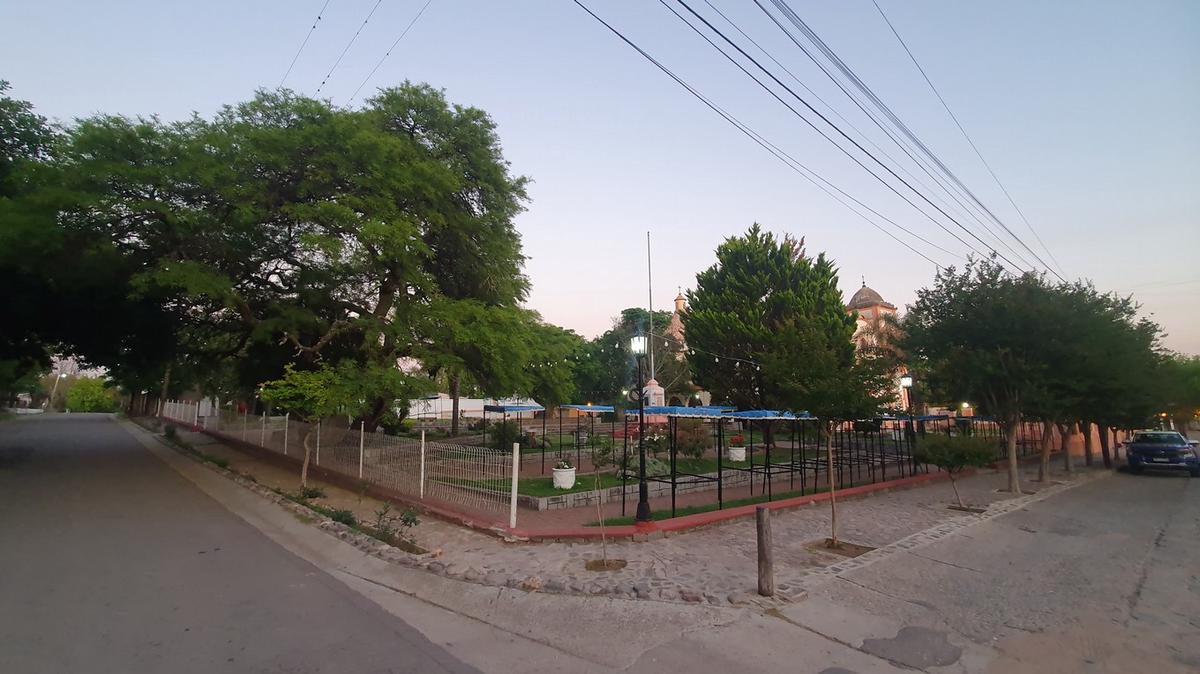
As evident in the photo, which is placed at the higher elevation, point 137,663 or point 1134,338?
point 1134,338

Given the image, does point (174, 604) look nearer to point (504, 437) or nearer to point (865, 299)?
point (504, 437)

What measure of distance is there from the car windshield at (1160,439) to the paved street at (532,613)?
16.5m

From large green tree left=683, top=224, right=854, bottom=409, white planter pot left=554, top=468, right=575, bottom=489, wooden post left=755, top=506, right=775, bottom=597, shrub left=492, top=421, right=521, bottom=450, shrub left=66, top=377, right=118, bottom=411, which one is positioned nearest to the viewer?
wooden post left=755, top=506, right=775, bottom=597

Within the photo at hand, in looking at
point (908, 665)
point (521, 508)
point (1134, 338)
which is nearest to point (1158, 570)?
point (908, 665)

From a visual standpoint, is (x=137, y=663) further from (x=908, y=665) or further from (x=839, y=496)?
(x=839, y=496)

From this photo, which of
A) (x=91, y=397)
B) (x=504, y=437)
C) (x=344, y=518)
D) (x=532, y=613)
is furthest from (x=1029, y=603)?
(x=91, y=397)

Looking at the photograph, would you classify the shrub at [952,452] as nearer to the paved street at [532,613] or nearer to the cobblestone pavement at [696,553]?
the cobblestone pavement at [696,553]

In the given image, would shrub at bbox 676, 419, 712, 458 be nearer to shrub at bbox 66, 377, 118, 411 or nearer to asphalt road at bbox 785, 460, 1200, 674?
asphalt road at bbox 785, 460, 1200, 674

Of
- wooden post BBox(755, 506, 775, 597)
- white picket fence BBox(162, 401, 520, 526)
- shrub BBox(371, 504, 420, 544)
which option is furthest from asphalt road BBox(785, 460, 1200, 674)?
shrub BBox(371, 504, 420, 544)

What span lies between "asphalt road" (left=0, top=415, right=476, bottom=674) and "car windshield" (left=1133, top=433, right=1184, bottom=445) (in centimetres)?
2983

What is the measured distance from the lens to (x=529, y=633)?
5.61 m

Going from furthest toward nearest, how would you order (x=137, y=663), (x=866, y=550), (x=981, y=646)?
(x=866, y=550) < (x=981, y=646) < (x=137, y=663)

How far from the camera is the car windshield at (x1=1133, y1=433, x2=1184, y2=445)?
22045 mm

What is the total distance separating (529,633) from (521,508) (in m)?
6.64
